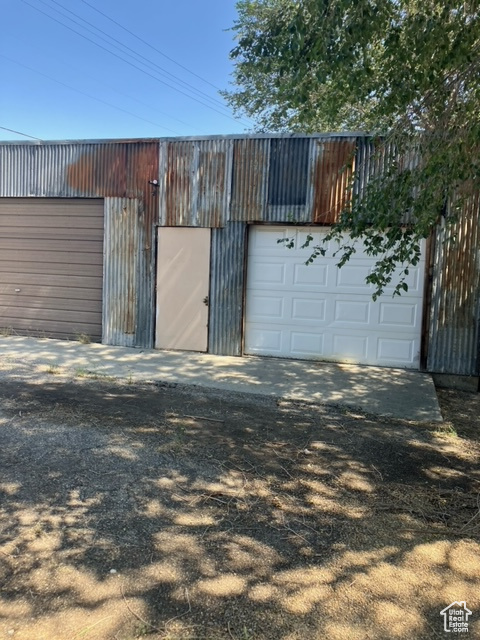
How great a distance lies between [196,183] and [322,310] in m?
3.06

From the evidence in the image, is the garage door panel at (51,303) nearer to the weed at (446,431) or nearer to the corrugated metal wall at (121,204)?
the corrugated metal wall at (121,204)

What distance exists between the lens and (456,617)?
2295 mm

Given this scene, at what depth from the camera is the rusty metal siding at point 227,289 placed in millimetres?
8500

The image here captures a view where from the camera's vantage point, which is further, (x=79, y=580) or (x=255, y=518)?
(x=255, y=518)

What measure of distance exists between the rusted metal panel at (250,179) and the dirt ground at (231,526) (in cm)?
412

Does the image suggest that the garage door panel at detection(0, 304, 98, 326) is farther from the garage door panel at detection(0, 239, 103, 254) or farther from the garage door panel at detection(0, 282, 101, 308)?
the garage door panel at detection(0, 239, 103, 254)

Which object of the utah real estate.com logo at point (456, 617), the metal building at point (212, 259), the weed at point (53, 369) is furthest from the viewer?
the metal building at point (212, 259)

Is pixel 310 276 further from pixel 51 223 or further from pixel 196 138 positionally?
pixel 51 223

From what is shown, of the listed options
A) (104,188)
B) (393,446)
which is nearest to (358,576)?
(393,446)

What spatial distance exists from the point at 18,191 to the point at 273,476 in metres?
8.23

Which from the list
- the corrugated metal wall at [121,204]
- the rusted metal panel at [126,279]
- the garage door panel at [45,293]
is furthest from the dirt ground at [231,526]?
the garage door panel at [45,293]

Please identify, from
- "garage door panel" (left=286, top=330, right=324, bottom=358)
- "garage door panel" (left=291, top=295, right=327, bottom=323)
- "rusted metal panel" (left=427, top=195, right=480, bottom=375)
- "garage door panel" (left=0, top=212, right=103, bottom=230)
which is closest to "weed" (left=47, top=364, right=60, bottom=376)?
Answer: "garage door panel" (left=0, top=212, right=103, bottom=230)

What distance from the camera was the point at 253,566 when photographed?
2639 mm

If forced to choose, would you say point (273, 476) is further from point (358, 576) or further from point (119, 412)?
point (119, 412)
